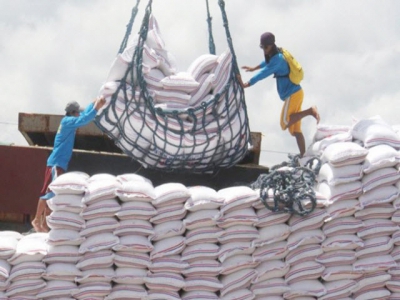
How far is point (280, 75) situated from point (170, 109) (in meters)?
1.12

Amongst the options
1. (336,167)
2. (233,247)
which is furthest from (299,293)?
(336,167)

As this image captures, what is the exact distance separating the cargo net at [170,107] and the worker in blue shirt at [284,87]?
400 millimetres

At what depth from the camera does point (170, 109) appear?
4699 millimetres

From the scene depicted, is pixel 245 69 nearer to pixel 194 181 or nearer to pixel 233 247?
pixel 194 181

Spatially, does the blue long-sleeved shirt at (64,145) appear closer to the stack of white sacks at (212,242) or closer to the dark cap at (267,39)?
the stack of white sacks at (212,242)

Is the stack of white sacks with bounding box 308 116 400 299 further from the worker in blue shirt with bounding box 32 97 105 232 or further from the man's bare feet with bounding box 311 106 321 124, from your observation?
the worker in blue shirt with bounding box 32 97 105 232

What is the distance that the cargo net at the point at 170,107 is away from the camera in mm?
4664

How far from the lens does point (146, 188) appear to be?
4.10 metres

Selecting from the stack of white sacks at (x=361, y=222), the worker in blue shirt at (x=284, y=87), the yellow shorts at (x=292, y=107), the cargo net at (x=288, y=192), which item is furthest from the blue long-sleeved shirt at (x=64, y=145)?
the stack of white sacks at (x=361, y=222)

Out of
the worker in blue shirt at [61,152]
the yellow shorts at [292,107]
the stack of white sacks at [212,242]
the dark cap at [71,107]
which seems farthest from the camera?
the yellow shorts at [292,107]

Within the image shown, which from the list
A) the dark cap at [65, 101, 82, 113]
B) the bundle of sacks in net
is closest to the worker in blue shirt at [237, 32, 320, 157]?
the bundle of sacks in net

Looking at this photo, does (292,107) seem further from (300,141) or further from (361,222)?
(361,222)

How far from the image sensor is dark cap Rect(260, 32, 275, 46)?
5277 mm

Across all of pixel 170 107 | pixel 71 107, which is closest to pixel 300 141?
pixel 170 107
